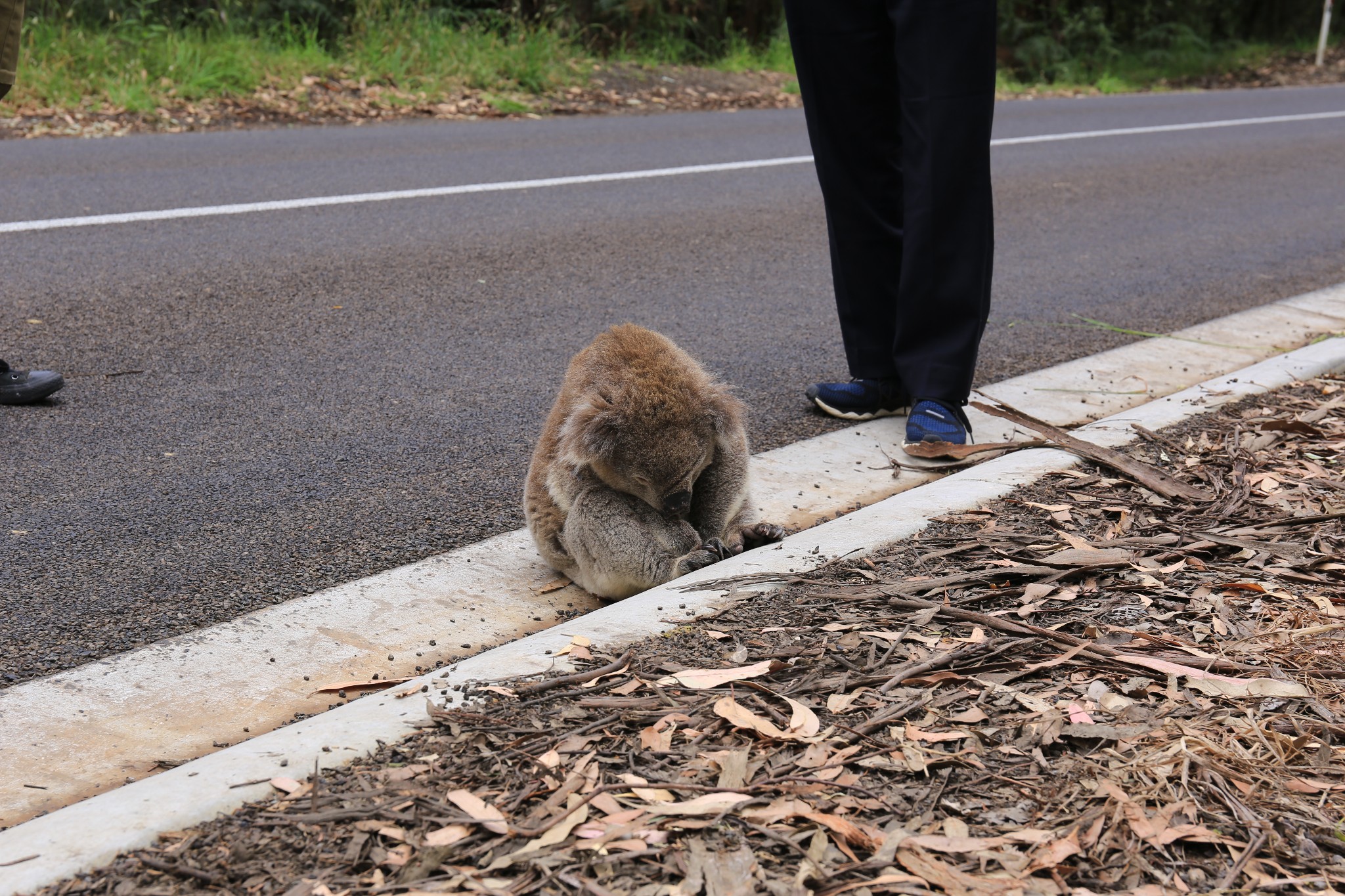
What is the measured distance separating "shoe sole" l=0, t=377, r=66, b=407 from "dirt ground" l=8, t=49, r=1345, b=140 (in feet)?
22.6

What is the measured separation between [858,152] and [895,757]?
2.87 meters

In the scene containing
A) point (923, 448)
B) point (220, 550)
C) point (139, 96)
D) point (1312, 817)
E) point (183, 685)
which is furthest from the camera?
point (139, 96)

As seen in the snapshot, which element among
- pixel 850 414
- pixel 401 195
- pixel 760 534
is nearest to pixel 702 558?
pixel 760 534

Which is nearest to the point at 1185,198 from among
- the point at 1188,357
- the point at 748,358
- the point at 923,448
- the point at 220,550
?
the point at 1188,357

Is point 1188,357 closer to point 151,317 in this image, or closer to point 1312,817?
point 1312,817

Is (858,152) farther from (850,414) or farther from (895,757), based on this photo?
(895,757)

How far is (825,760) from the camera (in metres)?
2.14

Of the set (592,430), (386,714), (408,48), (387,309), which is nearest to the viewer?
(386,714)

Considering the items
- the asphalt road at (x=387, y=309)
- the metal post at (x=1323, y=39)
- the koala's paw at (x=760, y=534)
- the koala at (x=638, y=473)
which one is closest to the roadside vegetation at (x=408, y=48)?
the asphalt road at (x=387, y=309)

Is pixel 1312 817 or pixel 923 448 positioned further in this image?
pixel 923 448

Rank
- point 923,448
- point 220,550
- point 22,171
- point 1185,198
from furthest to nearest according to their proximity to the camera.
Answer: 1. point 1185,198
2. point 22,171
3. point 923,448
4. point 220,550

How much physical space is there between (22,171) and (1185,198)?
31.1 ft

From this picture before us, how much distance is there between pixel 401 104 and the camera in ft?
42.1

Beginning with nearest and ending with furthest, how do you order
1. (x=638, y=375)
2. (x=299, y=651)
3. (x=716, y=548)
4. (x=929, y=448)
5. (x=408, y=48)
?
1. (x=299, y=651)
2. (x=638, y=375)
3. (x=716, y=548)
4. (x=929, y=448)
5. (x=408, y=48)
